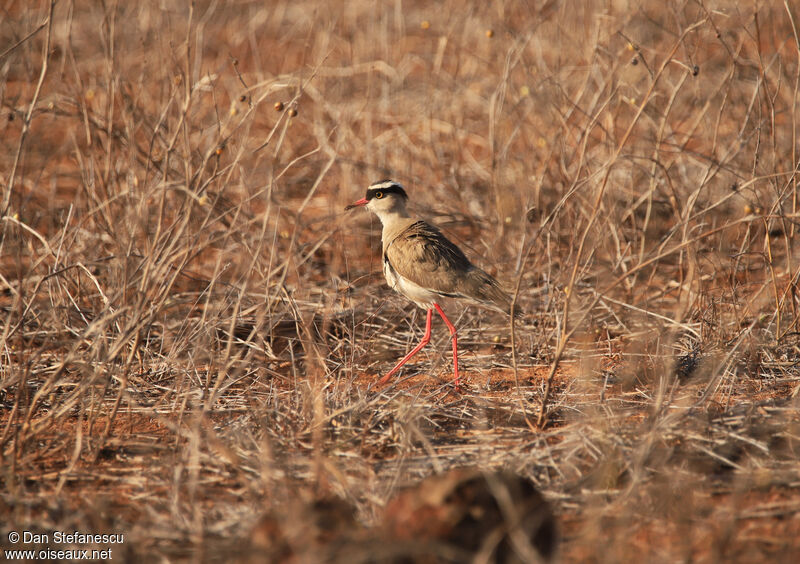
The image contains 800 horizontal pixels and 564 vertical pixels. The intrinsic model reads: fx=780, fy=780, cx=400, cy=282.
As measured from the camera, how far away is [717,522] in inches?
127

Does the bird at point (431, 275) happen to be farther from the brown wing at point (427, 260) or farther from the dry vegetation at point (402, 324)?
the dry vegetation at point (402, 324)

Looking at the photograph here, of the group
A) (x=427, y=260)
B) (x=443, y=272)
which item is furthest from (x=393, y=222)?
(x=443, y=272)

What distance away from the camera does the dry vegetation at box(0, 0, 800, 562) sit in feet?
11.3

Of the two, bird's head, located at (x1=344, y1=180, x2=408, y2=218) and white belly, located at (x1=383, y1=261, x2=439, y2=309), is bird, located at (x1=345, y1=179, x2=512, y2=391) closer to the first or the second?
white belly, located at (x1=383, y1=261, x2=439, y2=309)

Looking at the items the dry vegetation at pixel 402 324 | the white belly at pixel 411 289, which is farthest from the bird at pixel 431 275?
the dry vegetation at pixel 402 324

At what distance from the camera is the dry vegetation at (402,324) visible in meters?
3.45

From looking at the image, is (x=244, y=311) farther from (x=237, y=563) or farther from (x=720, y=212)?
(x=720, y=212)

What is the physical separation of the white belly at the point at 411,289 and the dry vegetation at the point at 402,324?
0.24 meters

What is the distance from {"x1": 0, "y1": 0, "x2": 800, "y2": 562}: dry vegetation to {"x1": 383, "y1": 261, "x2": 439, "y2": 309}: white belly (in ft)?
0.80

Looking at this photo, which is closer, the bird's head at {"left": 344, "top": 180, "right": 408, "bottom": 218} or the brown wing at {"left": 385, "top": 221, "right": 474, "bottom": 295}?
the brown wing at {"left": 385, "top": 221, "right": 474, "bottom": 295}

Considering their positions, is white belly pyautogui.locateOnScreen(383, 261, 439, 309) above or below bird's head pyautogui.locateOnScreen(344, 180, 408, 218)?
below

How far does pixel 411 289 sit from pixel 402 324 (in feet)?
2.88

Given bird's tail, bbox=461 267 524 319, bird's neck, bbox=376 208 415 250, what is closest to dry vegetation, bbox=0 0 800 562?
bird's tail, bbox=461 267 524 319

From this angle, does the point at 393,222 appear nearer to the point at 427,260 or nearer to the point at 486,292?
the point at 427,260
